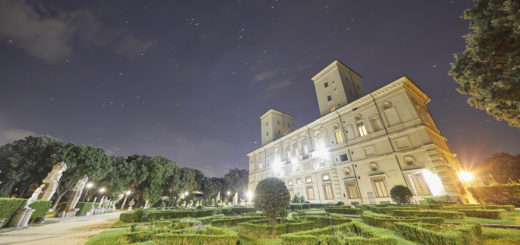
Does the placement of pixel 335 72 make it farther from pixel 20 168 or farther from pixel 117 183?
pixel 20 168

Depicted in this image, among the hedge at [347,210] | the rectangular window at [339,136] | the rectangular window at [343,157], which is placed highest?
the rectangular window at [339,136]

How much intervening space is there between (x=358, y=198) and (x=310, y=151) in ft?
36.5

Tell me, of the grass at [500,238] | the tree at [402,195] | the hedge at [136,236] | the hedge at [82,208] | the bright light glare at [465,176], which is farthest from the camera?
the hedge at [82,208]

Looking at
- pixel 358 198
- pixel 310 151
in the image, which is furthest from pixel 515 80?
pixel 310 151

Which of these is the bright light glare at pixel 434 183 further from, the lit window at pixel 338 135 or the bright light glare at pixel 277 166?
the bright light glare at pixel 277 166

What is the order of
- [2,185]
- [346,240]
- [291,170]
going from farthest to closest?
[291,170], [2,185], [346,240]

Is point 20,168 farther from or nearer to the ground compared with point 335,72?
nearer to the ground

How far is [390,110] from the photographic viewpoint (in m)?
24.0

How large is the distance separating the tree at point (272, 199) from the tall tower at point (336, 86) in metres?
25.8

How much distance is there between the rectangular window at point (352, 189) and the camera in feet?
80.7

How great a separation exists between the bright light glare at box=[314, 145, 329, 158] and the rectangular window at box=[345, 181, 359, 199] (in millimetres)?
5499

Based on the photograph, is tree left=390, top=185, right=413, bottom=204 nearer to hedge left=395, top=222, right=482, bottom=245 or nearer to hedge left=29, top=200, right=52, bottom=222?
hedge left=395, top=222, right=482, bottom=245

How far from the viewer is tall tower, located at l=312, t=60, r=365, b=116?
1264 inches

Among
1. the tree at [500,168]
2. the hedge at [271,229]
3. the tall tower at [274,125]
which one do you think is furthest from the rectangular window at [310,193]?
the tree at [500,168]
